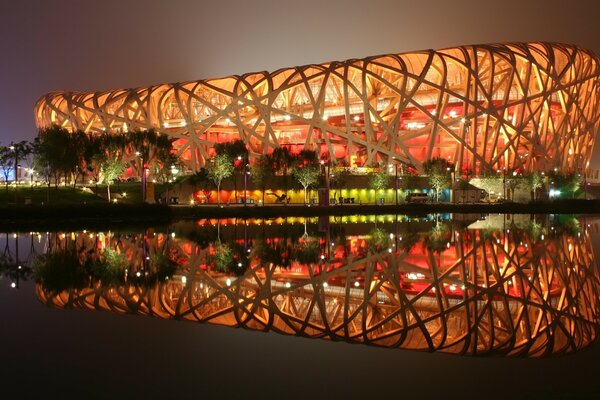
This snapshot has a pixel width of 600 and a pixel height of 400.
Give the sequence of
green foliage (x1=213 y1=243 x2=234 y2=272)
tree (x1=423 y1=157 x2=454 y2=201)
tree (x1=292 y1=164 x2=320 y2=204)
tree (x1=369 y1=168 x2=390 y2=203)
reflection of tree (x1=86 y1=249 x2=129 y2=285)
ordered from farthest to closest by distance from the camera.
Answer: tree (x1=423 y1=157 x2=454 y2=201) < tree (x1=369 y1=168 x2=390 y2=203) < tree (x1=292 y1=164 x2=320 y2=204) < green foliage (x1=213 y1=243 x2=234 y2=272) < reflection of tree (x1=86 y1=249 x2=129 y2=285)

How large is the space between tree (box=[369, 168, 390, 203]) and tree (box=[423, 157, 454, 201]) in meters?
4.60

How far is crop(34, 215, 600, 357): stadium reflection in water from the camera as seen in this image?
9.17 meters

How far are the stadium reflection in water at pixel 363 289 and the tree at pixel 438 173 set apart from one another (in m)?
45.2

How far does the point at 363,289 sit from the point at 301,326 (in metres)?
3.21

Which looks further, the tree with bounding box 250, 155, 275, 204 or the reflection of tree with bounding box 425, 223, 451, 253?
the tree with bounding box 250, 155, 275, 204

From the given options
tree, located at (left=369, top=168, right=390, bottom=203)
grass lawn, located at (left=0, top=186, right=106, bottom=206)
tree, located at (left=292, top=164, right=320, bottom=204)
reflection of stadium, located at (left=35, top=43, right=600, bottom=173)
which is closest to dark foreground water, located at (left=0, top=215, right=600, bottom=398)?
grass lawn, located at (left=0, top=186, right=106, bottom=206)

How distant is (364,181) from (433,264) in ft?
173

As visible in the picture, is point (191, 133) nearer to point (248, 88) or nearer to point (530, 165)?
point (248, 88)

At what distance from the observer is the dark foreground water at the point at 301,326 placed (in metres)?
6.81

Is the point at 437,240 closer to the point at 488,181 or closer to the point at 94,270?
the point at 94,270

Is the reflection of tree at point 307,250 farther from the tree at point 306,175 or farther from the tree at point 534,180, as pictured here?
the tree at point 534,180

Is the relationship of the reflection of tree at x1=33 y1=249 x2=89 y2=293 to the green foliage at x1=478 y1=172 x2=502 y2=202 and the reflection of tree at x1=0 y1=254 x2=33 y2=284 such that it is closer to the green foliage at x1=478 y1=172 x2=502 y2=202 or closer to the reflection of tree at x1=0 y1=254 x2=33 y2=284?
the reflection of tree at x1=0 y1=254 x2=33 y2=284

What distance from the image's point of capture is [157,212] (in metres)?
42.6

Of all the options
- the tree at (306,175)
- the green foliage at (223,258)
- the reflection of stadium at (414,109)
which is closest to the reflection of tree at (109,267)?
the green foliage at (223,258)
